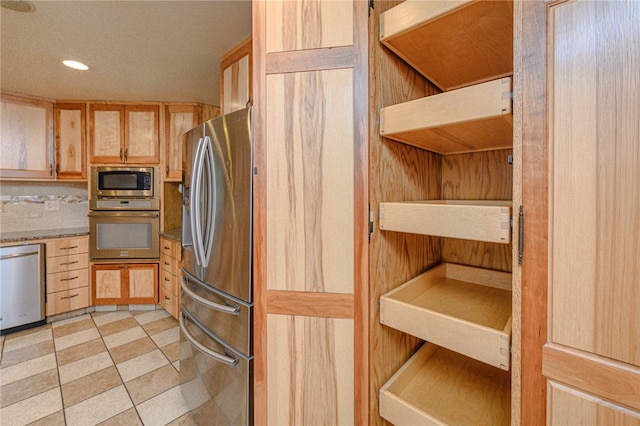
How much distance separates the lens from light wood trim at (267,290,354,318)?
3.53 ft

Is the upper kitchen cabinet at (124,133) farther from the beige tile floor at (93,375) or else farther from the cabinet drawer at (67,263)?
the beige tile floor at (93,375)

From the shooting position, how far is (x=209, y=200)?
1469 millimetres

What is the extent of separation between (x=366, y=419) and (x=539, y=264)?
803 mm

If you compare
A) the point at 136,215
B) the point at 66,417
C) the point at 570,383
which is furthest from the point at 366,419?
the point at 136,215

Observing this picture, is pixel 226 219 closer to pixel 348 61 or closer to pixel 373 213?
pixel 373 213

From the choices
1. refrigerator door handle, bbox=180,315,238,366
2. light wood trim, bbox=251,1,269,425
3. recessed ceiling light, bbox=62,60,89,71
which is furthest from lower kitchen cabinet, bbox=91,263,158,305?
light wood trim, bbox=251,1,269,425

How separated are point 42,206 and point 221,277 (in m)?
3.33

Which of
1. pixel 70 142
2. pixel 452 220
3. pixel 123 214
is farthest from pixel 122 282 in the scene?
pixel 452 220

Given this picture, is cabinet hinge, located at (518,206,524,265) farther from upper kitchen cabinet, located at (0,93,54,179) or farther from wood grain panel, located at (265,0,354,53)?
upper kitchen cabinet, located at (0,93,54,179)

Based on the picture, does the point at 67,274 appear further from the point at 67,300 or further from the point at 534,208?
the point at 534,208

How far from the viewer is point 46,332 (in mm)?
2785

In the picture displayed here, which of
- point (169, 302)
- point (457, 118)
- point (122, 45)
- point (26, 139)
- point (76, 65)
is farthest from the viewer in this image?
point (169, 302)

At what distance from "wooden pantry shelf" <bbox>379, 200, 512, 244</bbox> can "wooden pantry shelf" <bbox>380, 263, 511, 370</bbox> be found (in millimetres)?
266

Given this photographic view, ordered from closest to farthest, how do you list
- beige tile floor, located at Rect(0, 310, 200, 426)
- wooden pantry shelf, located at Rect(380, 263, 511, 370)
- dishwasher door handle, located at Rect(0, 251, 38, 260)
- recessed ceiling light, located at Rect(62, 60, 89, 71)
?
1. wooden pantry shelf, located at Rect(380, 263, 511, 370)
2. beige tile floor, located at Rect(0, 310, 200, 426)
3. recessed ceiling light, located at Rect(62, 60, 89, 71)
4. dishwasher door handle, located at Rect(0, 251, 38, 260)
